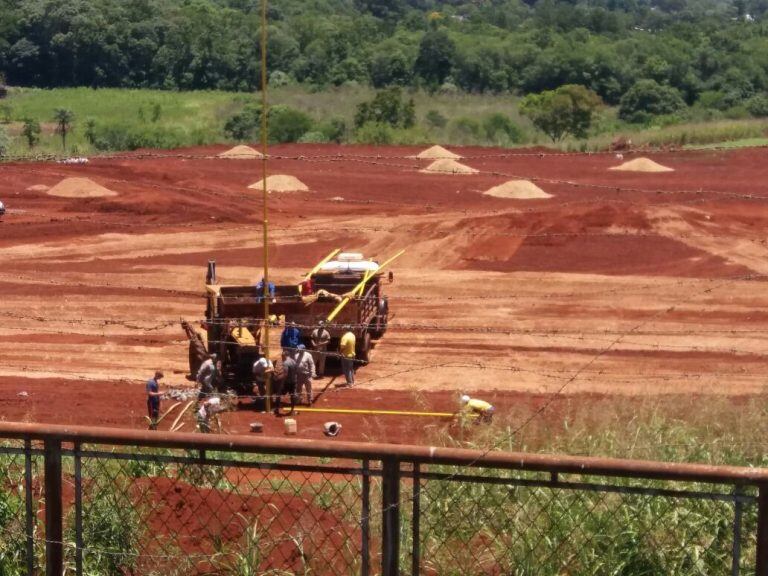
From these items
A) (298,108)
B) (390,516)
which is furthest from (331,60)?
(390,516)

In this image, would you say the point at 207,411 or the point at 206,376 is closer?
the point at 207,411

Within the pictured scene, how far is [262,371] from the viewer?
20703 millimetres

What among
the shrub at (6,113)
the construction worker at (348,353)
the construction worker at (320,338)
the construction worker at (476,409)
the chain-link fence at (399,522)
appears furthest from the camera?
the shrub at (6,113)

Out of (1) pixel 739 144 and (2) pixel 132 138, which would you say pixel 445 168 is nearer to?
(1) pixel 739 144

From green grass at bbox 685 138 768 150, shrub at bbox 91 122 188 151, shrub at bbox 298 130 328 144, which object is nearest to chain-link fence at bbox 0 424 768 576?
shrub at bbox 91 122 188 151

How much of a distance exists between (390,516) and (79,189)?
45568 mm

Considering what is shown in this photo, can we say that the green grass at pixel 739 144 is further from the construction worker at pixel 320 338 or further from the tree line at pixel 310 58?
the construction worker at pixel 320 338

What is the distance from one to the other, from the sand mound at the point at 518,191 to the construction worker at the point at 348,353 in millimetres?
27413

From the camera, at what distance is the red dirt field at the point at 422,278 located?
23672 millimetres

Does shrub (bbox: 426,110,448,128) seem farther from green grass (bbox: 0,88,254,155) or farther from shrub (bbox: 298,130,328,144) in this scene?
green grass (bbox: 0,88,254,155)

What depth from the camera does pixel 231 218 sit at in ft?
149

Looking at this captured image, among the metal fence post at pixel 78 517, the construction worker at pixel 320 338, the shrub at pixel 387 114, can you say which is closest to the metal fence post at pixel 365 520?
the metal fence post at pixel 78 517

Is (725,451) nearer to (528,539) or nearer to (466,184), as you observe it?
(528,539)

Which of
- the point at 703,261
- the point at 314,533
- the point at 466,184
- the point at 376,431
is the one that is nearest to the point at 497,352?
the point at 376,431
